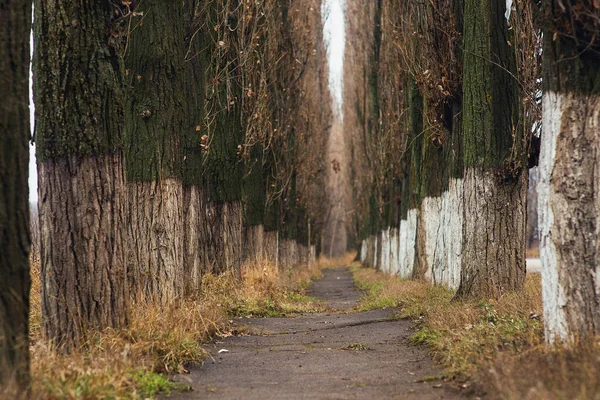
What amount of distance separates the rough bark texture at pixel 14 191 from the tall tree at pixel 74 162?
1.50m

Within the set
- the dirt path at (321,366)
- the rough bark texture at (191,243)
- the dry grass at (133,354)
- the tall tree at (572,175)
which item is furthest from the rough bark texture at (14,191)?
the rough bark texture at (191,243)

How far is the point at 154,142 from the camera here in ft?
34.2

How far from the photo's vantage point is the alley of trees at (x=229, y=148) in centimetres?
611

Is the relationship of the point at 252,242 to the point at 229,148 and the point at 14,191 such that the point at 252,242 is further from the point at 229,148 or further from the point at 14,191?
the point at 14,191

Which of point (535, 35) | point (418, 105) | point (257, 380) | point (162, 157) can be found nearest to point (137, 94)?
point (162, 157)

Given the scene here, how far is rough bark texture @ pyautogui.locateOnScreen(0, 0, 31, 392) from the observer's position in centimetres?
518

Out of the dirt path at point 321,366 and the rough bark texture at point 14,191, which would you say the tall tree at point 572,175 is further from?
the rough bark texture at point 14,191

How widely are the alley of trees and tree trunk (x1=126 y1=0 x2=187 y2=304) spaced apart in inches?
1.0

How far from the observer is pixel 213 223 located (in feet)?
50.8

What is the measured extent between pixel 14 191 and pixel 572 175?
4.34m

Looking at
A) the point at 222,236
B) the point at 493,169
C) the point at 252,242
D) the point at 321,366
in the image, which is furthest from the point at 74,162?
the point at 252,242

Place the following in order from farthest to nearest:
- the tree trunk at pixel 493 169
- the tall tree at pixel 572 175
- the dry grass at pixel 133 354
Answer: the tree trunk at pixel 493 169, the tall tree at pixel 572 175, the dry grass at pixel 133 354

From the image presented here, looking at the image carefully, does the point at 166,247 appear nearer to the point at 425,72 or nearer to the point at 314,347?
the point at 314,347

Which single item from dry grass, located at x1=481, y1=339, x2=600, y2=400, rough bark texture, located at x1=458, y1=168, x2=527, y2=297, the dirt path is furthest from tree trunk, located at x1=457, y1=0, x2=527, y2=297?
dry grass, located at x1=481, y1=339, x2=600, y2=400
